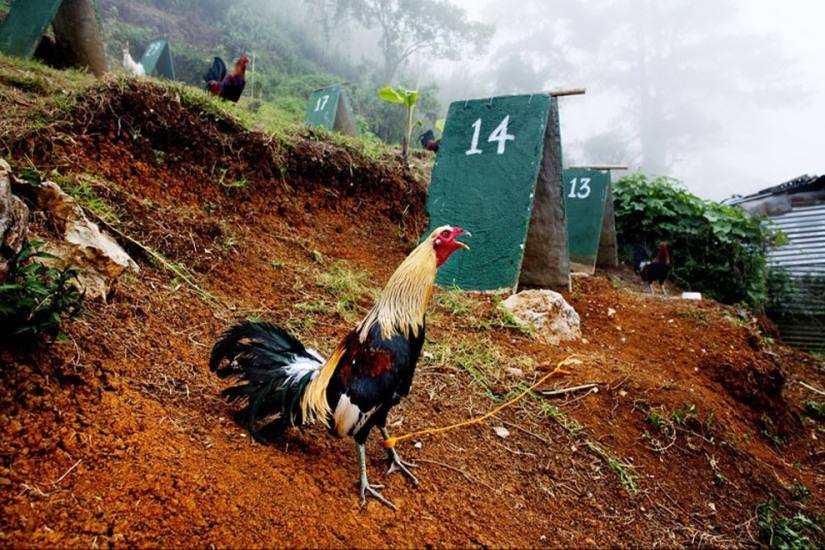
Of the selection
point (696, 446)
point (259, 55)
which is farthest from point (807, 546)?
point (259, 55)

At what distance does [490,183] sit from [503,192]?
200mm

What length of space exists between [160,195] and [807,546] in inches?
184

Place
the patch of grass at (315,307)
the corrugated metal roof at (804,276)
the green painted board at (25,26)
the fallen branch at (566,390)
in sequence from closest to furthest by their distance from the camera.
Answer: the fallen branch at (566,390)
the patch of grass at (315,307)
the green painted board at (25,26)
the corrugated metal roof at (804,276)

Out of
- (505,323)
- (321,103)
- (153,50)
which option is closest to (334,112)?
(321,103)

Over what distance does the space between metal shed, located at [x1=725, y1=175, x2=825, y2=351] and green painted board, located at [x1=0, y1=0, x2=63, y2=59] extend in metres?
12.8

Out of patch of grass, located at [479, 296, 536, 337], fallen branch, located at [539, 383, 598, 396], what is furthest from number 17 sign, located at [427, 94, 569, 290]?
fallen branch, located at [539, 383, 598, 396]

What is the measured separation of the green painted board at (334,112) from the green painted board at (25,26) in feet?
Answer: 12.0

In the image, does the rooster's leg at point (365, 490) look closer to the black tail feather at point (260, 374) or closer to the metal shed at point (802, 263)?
the black tail feather at point (260, 374)

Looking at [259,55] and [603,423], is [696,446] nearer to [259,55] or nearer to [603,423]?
[603,423]

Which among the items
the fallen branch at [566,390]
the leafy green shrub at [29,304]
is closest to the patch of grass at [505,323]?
the fallen branch at [566,390]

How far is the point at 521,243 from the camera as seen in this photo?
13.5 ft

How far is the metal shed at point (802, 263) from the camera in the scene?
7574mm

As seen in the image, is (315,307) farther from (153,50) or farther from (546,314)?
(153,50)

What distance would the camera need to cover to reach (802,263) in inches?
309
